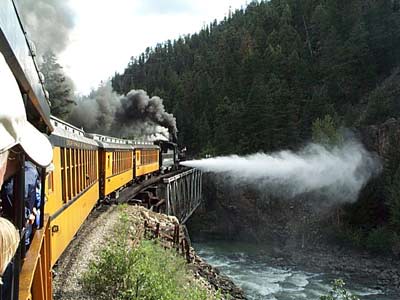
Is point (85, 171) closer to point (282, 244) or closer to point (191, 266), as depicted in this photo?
point (191, 266)

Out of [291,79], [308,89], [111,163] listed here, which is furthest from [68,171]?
[291,79]

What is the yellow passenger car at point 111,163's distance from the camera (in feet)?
50.8

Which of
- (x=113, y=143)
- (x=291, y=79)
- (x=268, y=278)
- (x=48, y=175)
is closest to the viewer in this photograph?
(x=48, y=175)

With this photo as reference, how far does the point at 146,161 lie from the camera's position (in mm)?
28141

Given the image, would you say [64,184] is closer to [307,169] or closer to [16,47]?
[16,47]

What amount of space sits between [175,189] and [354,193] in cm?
1846

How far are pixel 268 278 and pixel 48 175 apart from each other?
2382cm

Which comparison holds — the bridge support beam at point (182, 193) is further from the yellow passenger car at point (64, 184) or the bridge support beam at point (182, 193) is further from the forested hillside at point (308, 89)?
the yellow passenger car at point (64, 184)

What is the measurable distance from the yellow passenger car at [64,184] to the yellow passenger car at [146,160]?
13.0 metres

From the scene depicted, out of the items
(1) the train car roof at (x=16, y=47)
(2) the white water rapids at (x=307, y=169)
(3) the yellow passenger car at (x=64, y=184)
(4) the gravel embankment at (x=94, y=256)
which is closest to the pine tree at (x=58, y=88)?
(2) the white water rapids at (x=307, y=169)

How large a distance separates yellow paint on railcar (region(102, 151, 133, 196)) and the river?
8.04 meters

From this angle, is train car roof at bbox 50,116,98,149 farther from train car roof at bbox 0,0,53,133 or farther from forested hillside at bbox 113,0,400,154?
forested hillside at bbox 113,0,400,154

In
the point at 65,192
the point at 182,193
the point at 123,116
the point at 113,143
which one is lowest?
the point at 182,193

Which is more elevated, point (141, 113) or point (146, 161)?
point (141, 113)
